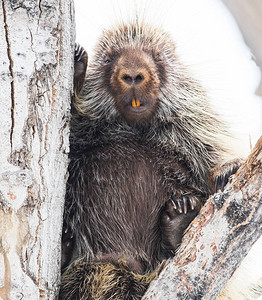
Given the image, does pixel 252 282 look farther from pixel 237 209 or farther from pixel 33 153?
pixel 33 153

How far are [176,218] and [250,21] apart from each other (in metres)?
1.05

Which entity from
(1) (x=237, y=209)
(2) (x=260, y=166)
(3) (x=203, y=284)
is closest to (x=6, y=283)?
(3) (x=203, y=284)

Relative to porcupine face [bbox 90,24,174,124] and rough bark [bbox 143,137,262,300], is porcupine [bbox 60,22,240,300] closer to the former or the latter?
porcupine face [bbox 90,24,174,124]

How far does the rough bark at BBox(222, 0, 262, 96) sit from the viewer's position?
1.99 m

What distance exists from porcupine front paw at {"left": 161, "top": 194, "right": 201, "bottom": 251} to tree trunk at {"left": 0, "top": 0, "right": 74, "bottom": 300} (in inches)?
19.3

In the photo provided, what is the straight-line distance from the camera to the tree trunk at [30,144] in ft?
4.14

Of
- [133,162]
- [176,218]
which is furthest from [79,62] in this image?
[176,218]

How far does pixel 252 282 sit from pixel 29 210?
143 centimetres

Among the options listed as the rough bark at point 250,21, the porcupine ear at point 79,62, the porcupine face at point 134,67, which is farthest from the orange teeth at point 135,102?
the rough bark at point 250,21

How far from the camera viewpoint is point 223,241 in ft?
4.32

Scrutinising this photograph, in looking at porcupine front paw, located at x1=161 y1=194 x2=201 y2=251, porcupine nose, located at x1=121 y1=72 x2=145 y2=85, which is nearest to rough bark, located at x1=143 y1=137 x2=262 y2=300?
porcupine front paw, located at x1=161 y1=194 x2=201 y2=251

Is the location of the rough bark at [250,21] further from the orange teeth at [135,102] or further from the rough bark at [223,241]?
the rough bark at [223,241]

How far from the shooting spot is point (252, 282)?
2203 millimetres

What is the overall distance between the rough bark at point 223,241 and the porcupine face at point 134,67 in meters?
0.71
